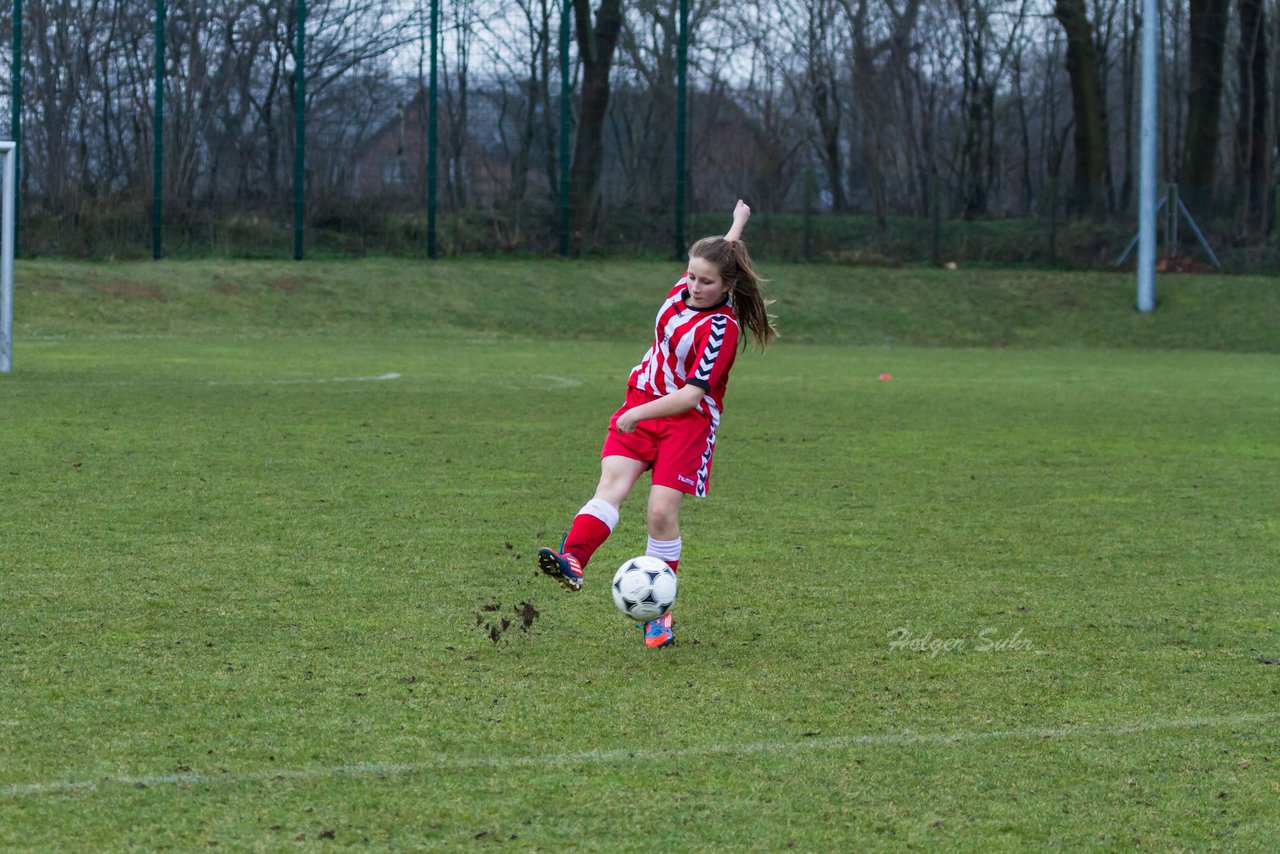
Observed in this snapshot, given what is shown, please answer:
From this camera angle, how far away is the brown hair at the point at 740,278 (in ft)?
17.1

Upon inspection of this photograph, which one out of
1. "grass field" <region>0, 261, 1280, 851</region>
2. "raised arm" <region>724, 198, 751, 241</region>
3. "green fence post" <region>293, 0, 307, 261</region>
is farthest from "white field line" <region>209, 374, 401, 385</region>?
"green fence post" <region>293, 0, 307, 261</region>

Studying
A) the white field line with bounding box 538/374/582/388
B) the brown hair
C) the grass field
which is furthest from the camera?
the white field line with bounding box 538/374/582/388

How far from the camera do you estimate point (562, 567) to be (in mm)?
4988

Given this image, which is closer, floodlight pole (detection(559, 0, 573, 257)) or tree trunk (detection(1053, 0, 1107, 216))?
floodlight pole (detection(559, 0, 573, 257))

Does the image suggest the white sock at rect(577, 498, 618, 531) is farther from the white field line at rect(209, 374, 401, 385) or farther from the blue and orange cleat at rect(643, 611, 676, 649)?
the white field line at rect(209, 374, 401, 385)

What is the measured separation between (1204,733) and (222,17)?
98.6 ft

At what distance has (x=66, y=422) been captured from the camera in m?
11.4

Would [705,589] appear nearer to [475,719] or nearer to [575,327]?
[475,719]

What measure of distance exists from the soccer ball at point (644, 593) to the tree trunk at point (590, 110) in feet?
88.2

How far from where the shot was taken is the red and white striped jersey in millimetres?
5199

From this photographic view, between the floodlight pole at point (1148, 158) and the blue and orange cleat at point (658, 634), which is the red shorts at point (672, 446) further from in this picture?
the floodlight pole at point (1148, 158)

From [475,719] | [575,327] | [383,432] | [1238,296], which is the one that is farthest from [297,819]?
[1238,296]

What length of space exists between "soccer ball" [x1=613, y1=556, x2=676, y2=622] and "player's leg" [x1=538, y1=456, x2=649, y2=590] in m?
0.15

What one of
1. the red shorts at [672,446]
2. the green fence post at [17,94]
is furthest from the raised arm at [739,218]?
the green fence post at [17,94]
